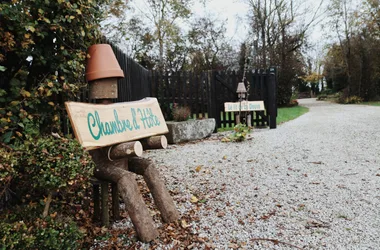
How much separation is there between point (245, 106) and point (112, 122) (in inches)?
252

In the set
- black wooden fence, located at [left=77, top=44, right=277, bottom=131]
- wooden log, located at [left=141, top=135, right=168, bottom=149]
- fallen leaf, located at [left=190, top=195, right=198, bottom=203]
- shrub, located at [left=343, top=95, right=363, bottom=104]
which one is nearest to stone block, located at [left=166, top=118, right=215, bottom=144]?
black wooden fence, located at [left=77, top=44, right=277, bottom=131]

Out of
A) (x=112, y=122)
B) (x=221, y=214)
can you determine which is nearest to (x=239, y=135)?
(x=221, y=214)

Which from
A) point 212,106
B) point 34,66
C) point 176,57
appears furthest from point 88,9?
point 176,57

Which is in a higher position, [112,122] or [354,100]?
[112,122]

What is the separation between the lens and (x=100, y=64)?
7.60 feet

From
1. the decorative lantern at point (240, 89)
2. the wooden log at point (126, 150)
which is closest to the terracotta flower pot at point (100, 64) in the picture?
the wooden log at point (126, 150)

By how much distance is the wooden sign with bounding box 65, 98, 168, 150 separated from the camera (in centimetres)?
192

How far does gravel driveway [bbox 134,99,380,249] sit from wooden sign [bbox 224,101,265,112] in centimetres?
252

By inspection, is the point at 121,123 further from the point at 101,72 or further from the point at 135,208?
the point at 135,208

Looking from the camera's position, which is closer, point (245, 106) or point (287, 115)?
point (245, 106)

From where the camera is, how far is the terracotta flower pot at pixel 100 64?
2.30m

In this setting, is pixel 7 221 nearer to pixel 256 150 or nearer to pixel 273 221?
pixel 273 221

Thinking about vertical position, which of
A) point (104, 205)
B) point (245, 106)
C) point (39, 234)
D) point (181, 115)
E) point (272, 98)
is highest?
point (272, 98)

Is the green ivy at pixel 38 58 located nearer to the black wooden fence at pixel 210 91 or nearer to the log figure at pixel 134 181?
the log figure at pixel 134 181
